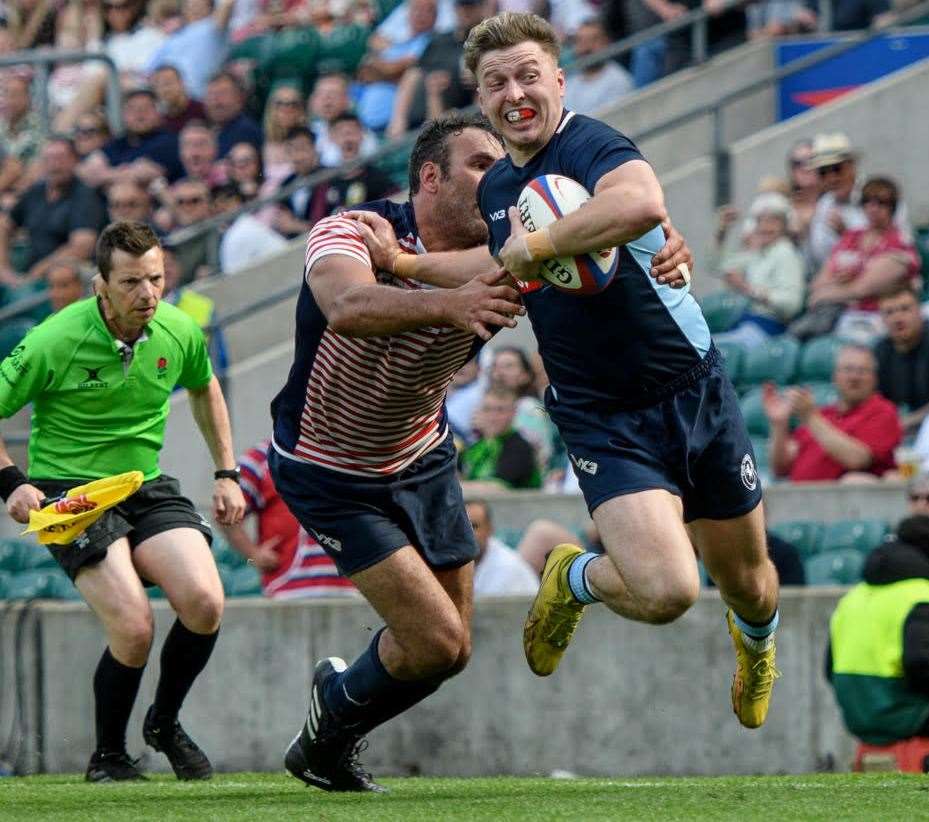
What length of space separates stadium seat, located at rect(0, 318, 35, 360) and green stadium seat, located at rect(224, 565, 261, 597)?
403 cm

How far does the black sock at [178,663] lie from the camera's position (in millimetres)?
8422

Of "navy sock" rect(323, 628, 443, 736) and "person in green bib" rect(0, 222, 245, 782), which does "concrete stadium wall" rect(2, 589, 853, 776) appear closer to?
"person in green bib" rect(0, 222, 245, 782)

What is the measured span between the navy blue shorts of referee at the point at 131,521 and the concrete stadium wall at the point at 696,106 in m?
7.69

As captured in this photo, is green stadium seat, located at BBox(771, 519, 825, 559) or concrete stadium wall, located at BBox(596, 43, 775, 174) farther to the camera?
concrete stadium wall, located at BBox(596, 43, 775, 174)

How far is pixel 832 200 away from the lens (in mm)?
13461

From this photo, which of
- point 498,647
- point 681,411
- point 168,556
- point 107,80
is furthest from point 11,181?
point 681,411

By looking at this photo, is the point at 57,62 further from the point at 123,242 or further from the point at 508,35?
the point at 508,35

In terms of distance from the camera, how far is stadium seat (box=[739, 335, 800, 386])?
12.9 meters

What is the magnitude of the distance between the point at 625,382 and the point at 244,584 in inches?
210

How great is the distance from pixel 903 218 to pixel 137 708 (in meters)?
5.72

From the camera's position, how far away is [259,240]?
15859 mm

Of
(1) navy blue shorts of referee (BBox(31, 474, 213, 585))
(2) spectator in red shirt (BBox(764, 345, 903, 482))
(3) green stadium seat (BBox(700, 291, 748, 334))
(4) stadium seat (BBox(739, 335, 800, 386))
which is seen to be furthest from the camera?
(3) green stadium seat (BBox(700, 291, 748, 334))

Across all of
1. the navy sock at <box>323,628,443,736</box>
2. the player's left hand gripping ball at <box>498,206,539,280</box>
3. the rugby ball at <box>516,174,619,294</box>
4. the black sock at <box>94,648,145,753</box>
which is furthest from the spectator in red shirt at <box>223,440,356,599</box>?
the player's left hand gripping ball at <box>498,206,539,280</box>

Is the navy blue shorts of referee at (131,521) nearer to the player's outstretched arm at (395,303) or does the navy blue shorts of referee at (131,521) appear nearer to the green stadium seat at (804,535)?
the player's outstretched arm at (395,303)
